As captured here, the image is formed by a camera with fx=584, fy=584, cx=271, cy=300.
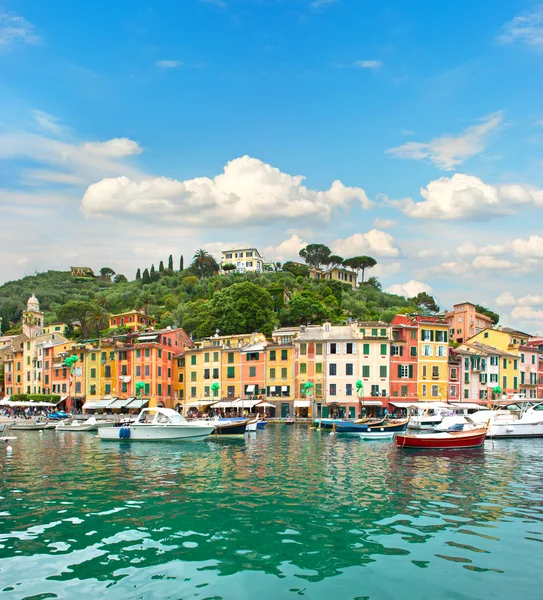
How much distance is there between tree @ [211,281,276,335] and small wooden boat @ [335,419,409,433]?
44.8 meters

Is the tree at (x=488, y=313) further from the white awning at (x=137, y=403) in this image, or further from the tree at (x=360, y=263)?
the white awning at (x=137, y=403)

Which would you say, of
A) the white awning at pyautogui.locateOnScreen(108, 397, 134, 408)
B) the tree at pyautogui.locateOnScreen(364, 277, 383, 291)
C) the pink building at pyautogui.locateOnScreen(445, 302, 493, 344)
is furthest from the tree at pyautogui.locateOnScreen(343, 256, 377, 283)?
the white awning at pyautogui.locateOnScreen(108, 397, 134, 408)

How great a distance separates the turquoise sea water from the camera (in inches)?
503

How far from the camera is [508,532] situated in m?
17.1

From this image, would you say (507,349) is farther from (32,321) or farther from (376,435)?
(32,321)

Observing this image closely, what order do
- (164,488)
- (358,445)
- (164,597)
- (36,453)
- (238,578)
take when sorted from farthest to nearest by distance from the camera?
(358,445) → (36,453) → (164,488) → (238,578) → (164,597)

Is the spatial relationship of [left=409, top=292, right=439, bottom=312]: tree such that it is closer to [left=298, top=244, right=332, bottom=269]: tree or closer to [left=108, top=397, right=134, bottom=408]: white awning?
[left=298, top=244, right=332, bottom=269]: tree

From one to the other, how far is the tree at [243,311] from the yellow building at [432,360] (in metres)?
29.8

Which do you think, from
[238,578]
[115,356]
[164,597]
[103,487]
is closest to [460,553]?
[238,578]

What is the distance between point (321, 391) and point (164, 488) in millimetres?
51023

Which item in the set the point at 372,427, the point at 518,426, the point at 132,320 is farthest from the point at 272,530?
the point at 132,320

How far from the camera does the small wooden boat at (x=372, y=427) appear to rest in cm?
5062

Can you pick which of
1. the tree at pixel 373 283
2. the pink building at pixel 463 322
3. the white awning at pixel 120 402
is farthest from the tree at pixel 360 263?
the white awning at pixel 120 402

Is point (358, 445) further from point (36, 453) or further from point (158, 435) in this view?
point (36, 453)
